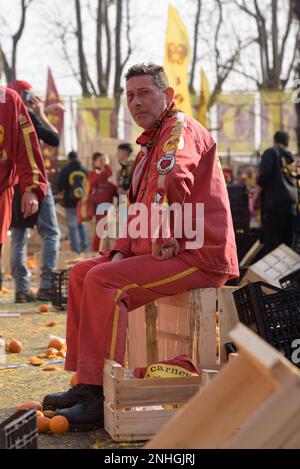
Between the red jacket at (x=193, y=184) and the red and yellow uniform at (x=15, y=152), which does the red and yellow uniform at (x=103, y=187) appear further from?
the red jacket at (x=193, y=184)

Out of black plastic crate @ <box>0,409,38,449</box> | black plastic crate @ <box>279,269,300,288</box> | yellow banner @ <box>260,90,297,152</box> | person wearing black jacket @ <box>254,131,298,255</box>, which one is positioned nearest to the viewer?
black plastic crate @ <box>0,409,38,449</box>

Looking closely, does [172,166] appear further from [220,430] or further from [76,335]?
[220,430]

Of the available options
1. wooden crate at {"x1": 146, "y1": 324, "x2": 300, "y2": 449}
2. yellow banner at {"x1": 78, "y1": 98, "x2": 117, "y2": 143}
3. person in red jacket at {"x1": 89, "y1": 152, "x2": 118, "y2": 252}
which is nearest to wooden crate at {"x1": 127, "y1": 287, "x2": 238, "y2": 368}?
wooden crate at {"x1": 146, "y1": 324, "x2": 300, "y2": 449}

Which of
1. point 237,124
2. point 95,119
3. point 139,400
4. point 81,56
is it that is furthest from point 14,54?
point 139,400

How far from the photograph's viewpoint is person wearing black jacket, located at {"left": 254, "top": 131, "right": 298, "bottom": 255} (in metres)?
10.1

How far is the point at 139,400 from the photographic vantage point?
12.3ft

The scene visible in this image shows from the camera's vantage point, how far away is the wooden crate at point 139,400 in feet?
12.0

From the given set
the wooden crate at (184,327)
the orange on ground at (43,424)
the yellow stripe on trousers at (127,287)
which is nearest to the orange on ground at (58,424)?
the orange on ground at (43,424)

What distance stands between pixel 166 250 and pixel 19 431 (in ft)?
4.83

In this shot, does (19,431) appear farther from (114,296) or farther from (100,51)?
(100,51)

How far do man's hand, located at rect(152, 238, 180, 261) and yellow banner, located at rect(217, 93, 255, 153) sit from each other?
26.3m

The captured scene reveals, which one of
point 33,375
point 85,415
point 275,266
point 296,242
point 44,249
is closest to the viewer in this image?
point 85,415

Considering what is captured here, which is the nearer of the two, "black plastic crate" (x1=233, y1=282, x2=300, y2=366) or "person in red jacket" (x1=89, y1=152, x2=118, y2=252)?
"black plastic crate" (x1=233, y1=282, x2=300, y2=366)

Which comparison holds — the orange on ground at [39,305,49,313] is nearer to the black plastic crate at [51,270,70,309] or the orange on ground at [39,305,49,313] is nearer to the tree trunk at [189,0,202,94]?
the black plastic crate at [51,270,70,309]
